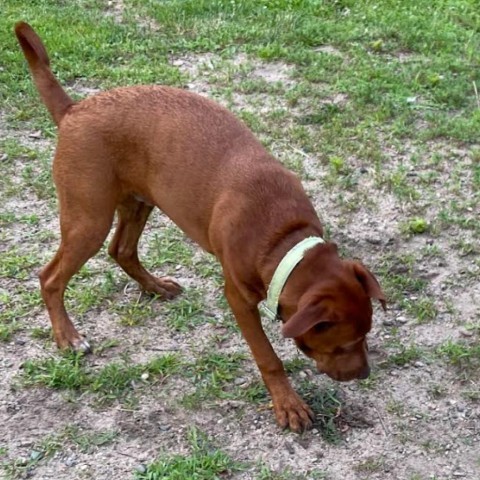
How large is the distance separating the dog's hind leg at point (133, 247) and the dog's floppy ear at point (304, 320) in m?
1.50

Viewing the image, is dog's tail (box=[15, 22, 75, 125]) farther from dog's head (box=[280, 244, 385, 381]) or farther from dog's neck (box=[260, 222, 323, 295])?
dog's head (box=[280, 244, 385, 381])

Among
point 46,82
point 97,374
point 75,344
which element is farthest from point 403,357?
point 46,82

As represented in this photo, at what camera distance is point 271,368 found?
4.07 meters

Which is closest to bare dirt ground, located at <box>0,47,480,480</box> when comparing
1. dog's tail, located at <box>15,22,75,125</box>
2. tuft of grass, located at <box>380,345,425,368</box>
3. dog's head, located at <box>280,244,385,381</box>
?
tuft of grass, located at <box>380,345,425,368</box>

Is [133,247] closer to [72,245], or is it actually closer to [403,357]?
[72,245]

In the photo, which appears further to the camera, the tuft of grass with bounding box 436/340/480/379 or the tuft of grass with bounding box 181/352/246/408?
the tuft of grass with bounding box 436/340/480/379

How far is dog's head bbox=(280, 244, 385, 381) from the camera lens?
3.55 m

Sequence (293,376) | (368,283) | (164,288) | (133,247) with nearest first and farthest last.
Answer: (368,283)
(293,376)
(133,247)
(164,288)

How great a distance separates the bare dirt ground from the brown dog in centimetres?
22

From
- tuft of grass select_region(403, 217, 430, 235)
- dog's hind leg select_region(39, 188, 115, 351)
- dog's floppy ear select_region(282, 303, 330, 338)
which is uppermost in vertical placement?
dog's floppy ear select_region(282, 303, 330, 338)

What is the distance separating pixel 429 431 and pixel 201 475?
1.05 m

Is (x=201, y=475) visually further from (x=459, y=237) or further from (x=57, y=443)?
(x=459, y=237)

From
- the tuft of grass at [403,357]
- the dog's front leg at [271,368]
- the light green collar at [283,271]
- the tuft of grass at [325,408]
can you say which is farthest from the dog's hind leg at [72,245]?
the tuft of grass at [403,357]

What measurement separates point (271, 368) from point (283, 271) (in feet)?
1.93
